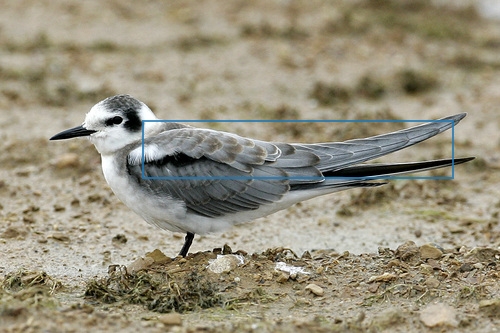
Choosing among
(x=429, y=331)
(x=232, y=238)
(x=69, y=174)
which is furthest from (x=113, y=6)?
(x=429, y=331)

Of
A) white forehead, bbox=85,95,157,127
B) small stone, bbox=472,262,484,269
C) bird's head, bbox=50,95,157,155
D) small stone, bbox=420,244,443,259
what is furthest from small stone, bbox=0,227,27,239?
small stone, bbox=472,262,484,269

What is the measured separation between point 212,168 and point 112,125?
31.3 inches

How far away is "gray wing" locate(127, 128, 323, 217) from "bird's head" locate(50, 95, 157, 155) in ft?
0.59

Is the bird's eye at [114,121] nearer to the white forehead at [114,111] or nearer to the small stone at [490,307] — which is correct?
the white forehead at [114,111]

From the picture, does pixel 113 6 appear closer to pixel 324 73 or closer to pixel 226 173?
pixel 324 73

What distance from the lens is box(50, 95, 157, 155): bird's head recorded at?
6.41 m

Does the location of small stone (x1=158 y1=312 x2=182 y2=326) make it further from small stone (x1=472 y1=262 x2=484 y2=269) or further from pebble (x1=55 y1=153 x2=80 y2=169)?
pebble (x1=55 y1=153 x2=80 y2=169)

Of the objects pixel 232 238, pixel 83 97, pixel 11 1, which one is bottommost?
pixel 232 238

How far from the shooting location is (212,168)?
6.29 metres

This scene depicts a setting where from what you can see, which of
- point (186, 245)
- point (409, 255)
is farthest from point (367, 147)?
point (186, 245)

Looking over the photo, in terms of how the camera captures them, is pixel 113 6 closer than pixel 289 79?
No

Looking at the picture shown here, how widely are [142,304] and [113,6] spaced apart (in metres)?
9.14

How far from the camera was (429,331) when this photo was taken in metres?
5.15

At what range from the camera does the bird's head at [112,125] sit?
21.0ft
